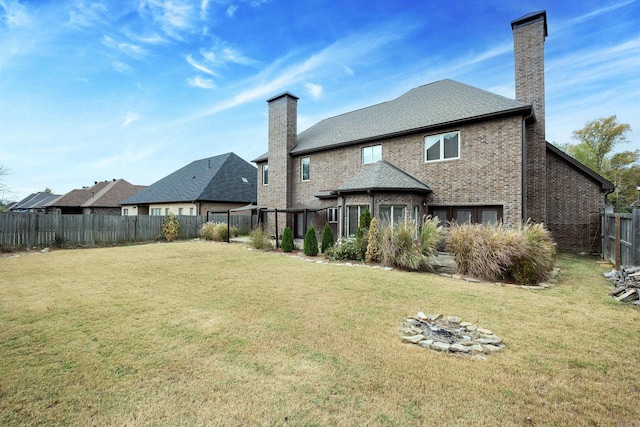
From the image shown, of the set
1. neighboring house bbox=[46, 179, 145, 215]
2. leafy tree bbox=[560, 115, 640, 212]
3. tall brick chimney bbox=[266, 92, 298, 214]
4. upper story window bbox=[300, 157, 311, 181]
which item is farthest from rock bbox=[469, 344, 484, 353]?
leafy tree bbox=[560, 115, 640, 212]

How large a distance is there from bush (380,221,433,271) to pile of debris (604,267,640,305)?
154 inches

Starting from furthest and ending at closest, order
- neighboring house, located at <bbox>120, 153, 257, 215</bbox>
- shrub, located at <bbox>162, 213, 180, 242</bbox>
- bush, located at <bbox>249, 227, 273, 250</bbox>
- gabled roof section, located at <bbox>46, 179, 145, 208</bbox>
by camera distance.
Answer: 1. gabled roof section, located at <bbox>46, 179, 145, 208</bbox>
2. neighboring house, located at <bbox>120, 153, 257, 215</bbox>
3. shrub, located at <bbox>162, 213, 180, 242</bbox>
4. bush, located at <bbox>249, 227, 273, 250</bbox>

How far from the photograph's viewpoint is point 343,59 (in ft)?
50.1

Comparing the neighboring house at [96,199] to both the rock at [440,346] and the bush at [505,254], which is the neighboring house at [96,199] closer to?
the bush at [505,254]

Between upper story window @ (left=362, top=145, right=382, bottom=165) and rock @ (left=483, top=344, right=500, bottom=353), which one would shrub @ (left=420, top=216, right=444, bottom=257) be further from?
upper story window @ (left=362, top=145, right=382, bottom=165)

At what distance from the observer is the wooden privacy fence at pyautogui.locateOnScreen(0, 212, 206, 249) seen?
41.8 feet

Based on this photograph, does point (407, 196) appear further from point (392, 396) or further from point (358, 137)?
point (392, 396)

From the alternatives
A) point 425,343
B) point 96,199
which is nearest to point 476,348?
point 425,343

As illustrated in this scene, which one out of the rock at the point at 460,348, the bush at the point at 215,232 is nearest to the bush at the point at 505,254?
the rock at the point at 460,348

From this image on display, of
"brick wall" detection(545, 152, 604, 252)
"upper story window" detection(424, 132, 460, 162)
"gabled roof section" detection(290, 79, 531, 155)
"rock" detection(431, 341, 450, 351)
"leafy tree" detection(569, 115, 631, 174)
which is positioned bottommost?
"rock" detection(431, 341, 450, 351)

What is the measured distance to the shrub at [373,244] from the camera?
31.7ft

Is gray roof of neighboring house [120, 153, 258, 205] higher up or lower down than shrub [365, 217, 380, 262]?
higher up

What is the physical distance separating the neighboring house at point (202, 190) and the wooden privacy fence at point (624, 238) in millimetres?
20819

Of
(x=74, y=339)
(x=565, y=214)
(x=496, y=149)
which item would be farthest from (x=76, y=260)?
(x=565, y=214)
